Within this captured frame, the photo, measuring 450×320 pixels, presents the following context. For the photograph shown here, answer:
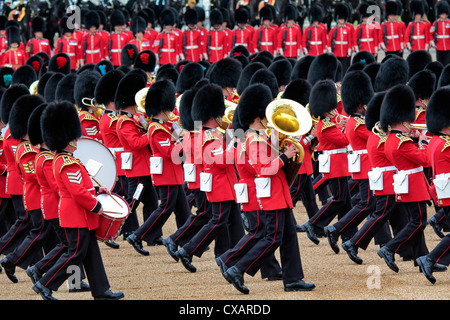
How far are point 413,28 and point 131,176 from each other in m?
8.62

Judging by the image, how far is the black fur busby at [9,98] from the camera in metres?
7.41

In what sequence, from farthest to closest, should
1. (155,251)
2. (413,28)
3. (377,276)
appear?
(413,28) → (155,251) → (377,276)

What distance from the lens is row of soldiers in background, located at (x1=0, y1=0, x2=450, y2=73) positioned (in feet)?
49.9

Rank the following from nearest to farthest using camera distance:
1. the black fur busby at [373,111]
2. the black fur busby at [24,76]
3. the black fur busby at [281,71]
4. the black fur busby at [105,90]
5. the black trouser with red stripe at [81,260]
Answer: the black trouser with red stripe at [81,260], the black fur busby at [373,111], the black fur busby at [105,90], the black fur busby at [281,71], the black fur busby at [24,76]

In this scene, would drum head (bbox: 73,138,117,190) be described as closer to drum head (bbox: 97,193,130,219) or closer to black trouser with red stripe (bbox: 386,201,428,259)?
drum head (bbox: 97,193,130,219)

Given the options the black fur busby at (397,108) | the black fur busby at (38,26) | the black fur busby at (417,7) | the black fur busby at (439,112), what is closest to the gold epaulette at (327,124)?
the black fur busby at (397,108)

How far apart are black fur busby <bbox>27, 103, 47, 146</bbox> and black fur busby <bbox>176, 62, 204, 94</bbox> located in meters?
3.40

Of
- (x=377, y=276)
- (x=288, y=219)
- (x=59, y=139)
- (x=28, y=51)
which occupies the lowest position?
(x=28, y=51)

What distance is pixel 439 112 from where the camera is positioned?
237 inches

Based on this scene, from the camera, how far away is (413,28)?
50.0 ft

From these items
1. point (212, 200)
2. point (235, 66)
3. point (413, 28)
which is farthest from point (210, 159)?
point (413, 28)

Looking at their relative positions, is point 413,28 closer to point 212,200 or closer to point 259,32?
point 259,32

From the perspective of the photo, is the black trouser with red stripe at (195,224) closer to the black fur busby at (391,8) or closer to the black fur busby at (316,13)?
the black fur busby at (391,8)

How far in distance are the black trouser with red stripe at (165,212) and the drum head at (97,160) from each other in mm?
1000
